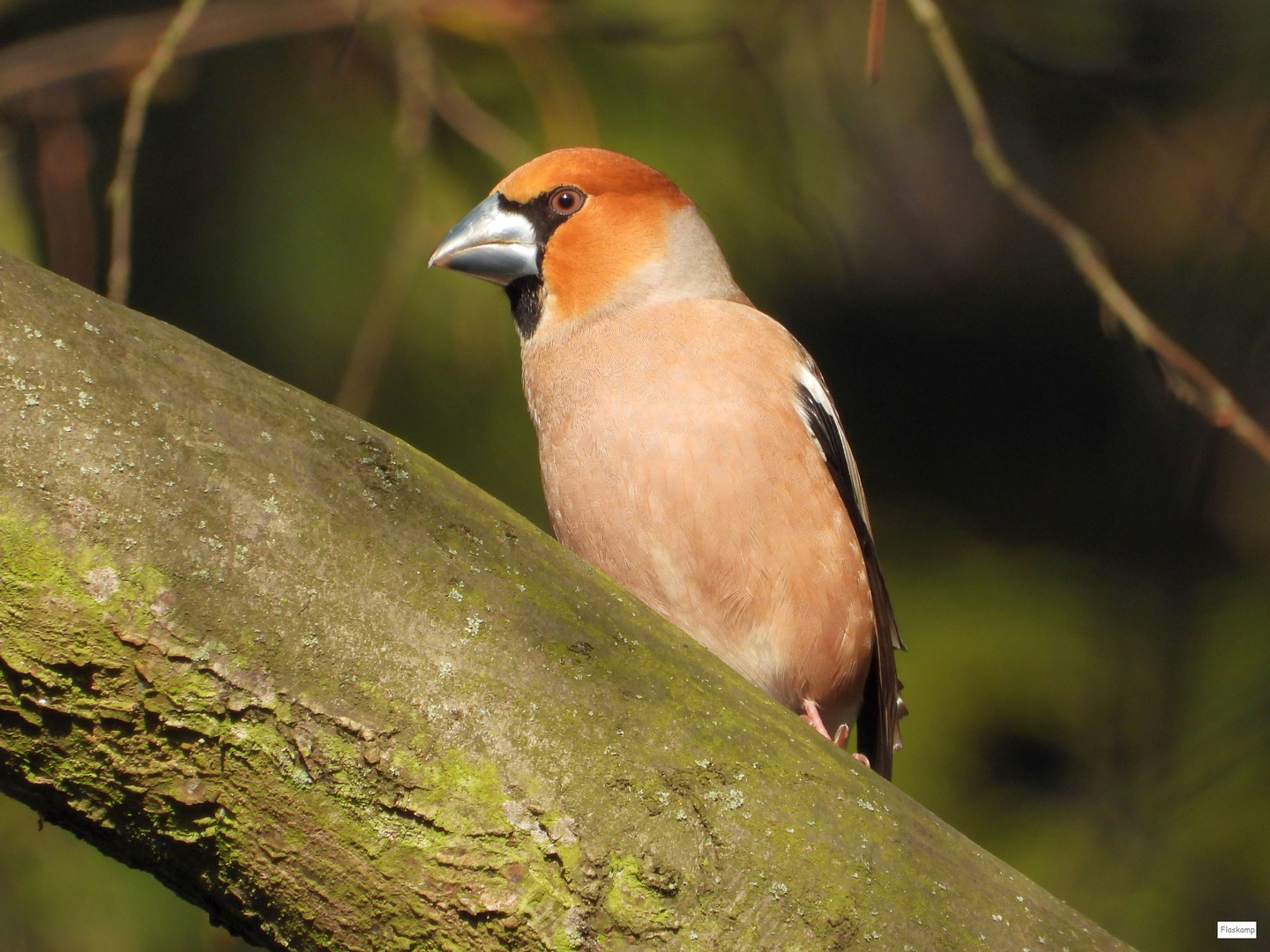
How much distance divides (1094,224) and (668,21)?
74.0 inches

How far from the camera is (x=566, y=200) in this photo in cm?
294

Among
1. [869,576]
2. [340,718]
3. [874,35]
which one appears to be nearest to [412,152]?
[874,35]

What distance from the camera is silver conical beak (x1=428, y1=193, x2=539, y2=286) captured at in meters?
2.91

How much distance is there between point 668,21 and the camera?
393 centimetres

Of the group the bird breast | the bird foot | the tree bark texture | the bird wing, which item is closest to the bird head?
the bird breast

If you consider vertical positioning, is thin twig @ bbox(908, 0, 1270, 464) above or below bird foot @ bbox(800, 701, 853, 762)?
above

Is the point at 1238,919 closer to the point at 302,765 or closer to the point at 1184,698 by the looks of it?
the point at 1184,698

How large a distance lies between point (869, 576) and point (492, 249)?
120cm

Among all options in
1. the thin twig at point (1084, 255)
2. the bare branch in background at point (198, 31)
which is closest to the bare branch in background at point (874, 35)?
the thin twig at point (1084, 255)

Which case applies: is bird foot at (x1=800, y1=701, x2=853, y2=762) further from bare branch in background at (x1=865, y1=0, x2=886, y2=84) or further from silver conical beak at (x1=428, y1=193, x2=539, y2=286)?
bare branch in background at (x1=865, y1=0, x2=886, y2=84)

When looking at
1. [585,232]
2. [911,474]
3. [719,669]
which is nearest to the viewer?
[719,669]

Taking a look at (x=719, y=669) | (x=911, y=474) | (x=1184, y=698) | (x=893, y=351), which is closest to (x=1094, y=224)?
(x=893, y=351)

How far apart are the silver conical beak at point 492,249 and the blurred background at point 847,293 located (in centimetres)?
47

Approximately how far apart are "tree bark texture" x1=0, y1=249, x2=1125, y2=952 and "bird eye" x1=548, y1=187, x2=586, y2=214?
62.2 inches
